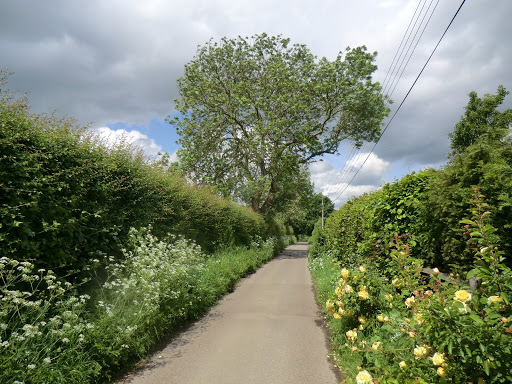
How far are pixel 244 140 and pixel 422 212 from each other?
16929 millimetres

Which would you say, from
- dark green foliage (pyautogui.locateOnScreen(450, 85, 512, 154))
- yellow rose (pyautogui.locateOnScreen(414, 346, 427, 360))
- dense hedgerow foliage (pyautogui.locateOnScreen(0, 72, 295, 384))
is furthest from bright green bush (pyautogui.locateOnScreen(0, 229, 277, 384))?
dark green foliage (pyautogui.locateOnScreen(450, 85, 512, 154))

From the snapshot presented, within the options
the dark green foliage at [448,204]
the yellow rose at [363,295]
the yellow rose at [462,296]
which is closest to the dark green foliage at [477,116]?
the dark green foliage at [448,204]

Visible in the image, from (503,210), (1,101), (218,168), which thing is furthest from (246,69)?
(503,210)

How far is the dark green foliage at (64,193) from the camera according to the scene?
3.51 m

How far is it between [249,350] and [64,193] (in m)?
3.53

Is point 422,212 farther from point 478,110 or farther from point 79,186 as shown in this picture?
point 478,110

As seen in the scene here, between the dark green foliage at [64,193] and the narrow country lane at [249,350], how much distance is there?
6.32 ft

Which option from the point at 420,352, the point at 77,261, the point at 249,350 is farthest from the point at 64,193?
the point at 420,352

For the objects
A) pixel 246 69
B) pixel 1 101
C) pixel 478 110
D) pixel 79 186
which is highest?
pixel 246 69

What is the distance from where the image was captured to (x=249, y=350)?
16.0 feet

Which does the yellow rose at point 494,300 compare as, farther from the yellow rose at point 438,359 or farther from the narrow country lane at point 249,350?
the narrow country lane at point 249,350

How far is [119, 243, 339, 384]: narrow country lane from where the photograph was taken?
159 inches

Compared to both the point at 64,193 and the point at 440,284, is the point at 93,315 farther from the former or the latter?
the point at 440,284

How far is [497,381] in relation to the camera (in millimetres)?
2059
